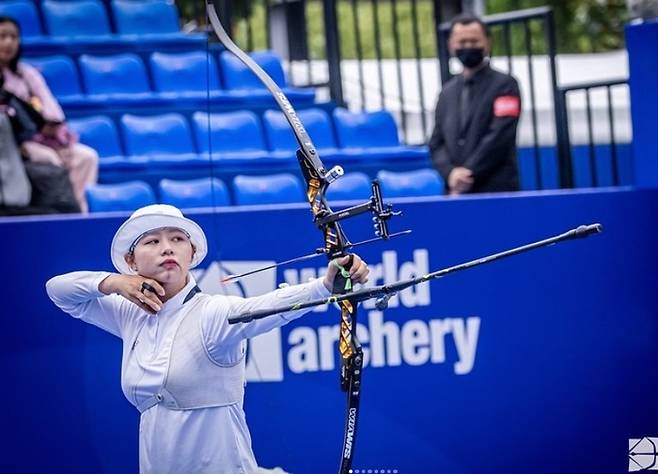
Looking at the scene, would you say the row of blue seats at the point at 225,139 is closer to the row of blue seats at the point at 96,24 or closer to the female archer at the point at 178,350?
the row of blue seats at the point at 96,24

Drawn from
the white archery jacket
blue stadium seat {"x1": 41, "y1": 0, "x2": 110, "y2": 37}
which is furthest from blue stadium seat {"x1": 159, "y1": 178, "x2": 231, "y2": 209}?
the white archery jacket

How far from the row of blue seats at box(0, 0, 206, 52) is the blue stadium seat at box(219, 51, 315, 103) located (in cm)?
34

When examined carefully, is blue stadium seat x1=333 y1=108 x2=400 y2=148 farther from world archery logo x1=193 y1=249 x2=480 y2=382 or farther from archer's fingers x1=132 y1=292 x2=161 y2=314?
archer's fingers x1=132 y1=292 x2=161 y2=314

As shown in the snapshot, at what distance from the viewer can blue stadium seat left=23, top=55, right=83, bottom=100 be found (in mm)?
9781

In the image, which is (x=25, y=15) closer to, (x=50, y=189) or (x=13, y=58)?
(x=13, y=58)

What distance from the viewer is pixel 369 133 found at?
32.5 feet

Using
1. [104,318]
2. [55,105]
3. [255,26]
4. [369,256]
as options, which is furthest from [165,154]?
[255,26]

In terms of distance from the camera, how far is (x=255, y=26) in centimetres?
1630

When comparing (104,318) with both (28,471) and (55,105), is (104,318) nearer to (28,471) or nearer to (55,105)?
(28,471)

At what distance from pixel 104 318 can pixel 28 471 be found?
4.99 ft

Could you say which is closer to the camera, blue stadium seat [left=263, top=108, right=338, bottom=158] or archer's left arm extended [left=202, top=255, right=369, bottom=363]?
archer's left arm extended [left=202, top=255, right=369, bottom=363]

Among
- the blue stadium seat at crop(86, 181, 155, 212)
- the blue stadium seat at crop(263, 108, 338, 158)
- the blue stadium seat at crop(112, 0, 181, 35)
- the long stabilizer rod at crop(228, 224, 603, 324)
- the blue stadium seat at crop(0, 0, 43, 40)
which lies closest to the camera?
Result: the long stabilizer rod at crop(228, 224, 603, 324)

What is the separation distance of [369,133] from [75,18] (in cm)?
216

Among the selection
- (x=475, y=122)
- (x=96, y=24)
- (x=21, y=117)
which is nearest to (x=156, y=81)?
(x=96, y=24)
